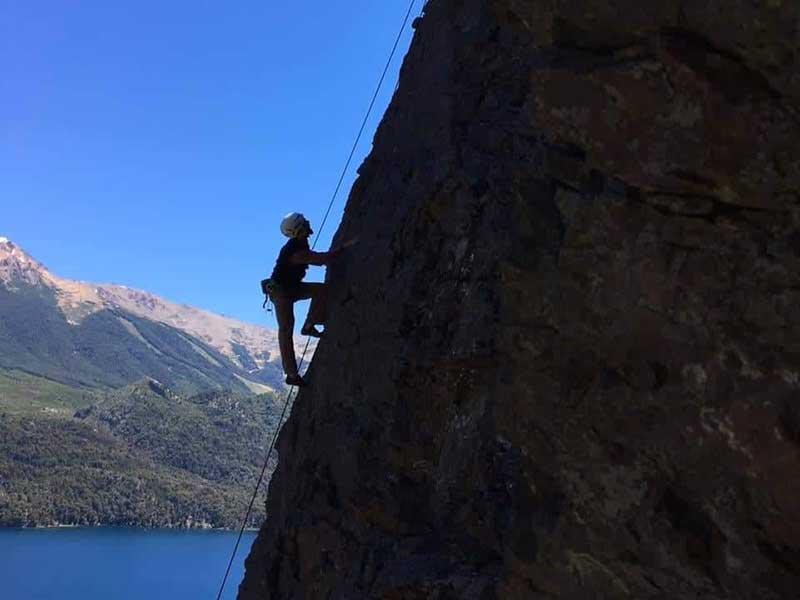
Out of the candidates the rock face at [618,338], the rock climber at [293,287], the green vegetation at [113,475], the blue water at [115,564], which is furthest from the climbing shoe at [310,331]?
the green vegetation at [113,475]

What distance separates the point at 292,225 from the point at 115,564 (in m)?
115

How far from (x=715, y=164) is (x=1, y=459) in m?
166

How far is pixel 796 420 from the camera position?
3504 millimetres

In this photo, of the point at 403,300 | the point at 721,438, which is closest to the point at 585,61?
the point at 721,438

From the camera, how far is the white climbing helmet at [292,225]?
917cm

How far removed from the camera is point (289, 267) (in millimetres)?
9211

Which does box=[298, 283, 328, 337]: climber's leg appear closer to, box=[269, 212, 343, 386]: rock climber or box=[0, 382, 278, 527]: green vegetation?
box=[269, 212, 343, 386]: rock climber

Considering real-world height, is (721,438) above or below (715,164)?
below

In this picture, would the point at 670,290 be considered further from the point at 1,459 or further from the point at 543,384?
the point at 1,459

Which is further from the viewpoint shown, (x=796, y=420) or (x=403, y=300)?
(x=403, y=300)

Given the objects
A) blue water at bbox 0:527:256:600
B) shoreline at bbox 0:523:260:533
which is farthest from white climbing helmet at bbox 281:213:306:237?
shoreline at bbox 0:523:260:533

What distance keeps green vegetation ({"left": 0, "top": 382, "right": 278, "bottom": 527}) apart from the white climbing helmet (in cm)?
12985

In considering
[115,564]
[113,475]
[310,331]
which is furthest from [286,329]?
[113,475]

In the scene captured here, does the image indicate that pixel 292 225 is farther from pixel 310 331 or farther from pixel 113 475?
pixel 113 475
